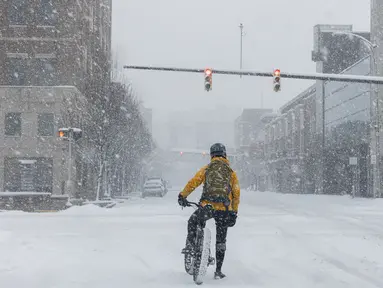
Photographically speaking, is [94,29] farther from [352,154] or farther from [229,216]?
[229,216]

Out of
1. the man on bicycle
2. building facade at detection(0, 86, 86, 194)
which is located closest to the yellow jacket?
the man on bicycle

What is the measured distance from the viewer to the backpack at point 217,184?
747cm

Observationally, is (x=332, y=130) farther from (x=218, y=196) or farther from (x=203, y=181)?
(x=218, y=196)

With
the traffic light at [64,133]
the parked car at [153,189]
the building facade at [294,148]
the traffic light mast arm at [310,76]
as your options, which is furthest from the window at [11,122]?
the building facade at [294,148]

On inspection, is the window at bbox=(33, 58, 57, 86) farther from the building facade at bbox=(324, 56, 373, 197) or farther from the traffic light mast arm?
the building facade at bbox=(324, 56, 373, 197)

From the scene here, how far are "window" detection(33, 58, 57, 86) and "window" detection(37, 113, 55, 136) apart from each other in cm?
234

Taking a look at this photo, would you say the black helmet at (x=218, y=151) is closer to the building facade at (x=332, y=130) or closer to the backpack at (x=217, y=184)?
the backpack at (x=217, y=184)

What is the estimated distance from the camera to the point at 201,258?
290 inches

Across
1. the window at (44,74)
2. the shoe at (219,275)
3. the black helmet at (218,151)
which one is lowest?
the shoe at (219,275)

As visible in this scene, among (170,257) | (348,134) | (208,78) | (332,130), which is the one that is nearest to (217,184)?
(170,257)

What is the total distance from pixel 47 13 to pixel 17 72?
4372 millimetres

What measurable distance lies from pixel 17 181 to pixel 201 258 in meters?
33.8

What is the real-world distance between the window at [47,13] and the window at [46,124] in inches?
250

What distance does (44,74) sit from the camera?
1588 inches
